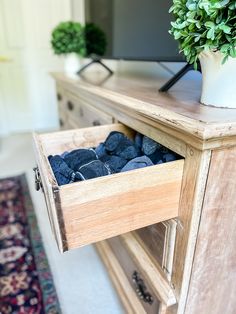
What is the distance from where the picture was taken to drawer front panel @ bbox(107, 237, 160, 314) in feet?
2.29

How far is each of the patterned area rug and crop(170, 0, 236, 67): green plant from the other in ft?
3.13

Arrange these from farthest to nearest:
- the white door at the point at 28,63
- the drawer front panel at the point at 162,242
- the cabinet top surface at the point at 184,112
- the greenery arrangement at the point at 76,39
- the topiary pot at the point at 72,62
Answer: the white door at the point at 28,63 → the topiary pot at the point at 72,62 → the greenery arrangement at the point at 76,39 → the drawer front panel at the point at 162,242 → the cabinet top surface at the point at 184,112

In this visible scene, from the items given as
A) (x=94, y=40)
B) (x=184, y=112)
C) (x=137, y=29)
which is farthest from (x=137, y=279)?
(x=94, y=40)

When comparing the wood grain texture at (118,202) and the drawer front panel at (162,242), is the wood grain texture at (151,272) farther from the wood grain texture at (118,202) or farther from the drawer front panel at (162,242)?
the wood grain texture at (118,202)

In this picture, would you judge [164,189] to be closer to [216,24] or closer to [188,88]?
[216,24]

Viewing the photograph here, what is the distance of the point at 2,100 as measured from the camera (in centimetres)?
276

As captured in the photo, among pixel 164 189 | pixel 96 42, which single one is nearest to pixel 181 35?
pixel 164 189

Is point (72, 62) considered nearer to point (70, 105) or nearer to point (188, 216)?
point (70, 105)

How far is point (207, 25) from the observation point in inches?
16.8

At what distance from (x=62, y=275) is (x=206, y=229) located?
Answer: 0.76 metres

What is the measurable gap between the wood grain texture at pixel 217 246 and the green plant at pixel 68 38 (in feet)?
4.61

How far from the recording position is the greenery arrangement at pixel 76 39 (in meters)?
1.51

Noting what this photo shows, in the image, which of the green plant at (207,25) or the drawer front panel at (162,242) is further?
the drawer front panel at (162,242)

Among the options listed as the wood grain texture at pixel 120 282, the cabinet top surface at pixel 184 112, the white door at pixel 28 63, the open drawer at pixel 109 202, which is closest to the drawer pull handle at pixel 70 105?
the cabinet top surface at pixel 184 112
